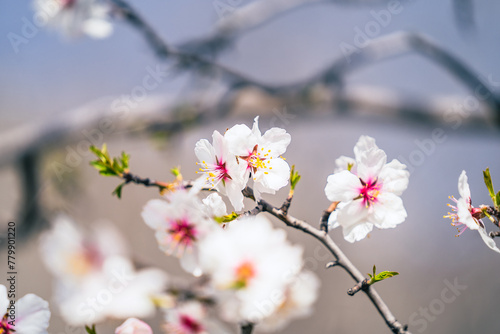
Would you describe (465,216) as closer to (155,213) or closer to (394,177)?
(394,177)

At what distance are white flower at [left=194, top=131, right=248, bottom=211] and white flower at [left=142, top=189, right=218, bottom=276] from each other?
3cm

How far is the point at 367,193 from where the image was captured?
291 millimetres

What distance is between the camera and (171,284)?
27cm

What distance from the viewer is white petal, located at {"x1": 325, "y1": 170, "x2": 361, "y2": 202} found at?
0.90ft

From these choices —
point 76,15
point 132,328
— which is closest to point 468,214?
point 132,328

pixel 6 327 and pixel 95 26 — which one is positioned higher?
pixel 95 26

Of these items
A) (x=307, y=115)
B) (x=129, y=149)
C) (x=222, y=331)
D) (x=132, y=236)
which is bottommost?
(x=222, y=331)

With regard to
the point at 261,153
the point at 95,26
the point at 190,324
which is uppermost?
the point at 95,26

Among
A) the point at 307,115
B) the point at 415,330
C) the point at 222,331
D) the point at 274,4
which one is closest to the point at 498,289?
the point at 415,330

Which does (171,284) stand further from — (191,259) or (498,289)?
(498,289)

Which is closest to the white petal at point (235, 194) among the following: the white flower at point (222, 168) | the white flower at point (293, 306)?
the white flower at point (222, 168)

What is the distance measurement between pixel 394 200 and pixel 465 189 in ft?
0.19

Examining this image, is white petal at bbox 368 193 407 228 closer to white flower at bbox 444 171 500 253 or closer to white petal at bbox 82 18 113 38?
white flower at bbox 444 171 500 253

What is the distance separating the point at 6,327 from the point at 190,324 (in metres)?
0.15
